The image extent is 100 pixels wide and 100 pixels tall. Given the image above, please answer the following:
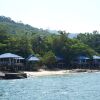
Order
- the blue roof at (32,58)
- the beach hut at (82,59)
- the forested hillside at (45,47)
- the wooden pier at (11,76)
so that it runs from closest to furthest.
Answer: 1. the wooden pier at (11,76)
2. the blue roof at (32,58)
3. the forested hillside at (45,47)
4. the beach hut at (82,59)

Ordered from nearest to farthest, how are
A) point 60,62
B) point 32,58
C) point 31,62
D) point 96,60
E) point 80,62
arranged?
point 32,58 → point 31,62 → point 60,62 → point 80,62 → point 96,60

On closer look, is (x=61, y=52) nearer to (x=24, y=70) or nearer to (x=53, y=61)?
(x=53, y=61)

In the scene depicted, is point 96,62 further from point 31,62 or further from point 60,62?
point 31,62

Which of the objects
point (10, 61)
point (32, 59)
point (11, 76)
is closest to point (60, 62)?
point (32, 59)

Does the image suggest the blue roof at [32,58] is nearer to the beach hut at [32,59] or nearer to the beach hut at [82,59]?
the beach hut at [32,59]

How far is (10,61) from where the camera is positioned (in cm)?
6931

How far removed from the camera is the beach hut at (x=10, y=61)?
66.4 metres

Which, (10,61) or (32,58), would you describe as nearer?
(10,61)

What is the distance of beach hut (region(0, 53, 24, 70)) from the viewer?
6644 centimetres

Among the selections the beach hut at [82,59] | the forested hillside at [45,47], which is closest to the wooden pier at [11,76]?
the forested hillside at [45,47]

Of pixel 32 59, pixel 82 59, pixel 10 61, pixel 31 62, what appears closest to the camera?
pixel 10 61

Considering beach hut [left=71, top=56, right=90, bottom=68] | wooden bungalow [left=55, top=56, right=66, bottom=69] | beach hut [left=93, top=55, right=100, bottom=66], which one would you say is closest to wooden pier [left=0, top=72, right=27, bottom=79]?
wooden bungalow [left=55, top=56, right=66, bottom=69]

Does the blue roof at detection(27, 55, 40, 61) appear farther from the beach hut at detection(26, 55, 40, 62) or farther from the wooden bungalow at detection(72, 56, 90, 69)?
the wooden bungalow at detection(72, 56, 90, 69)

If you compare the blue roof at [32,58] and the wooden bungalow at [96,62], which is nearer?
the blue roof at [32,58]
